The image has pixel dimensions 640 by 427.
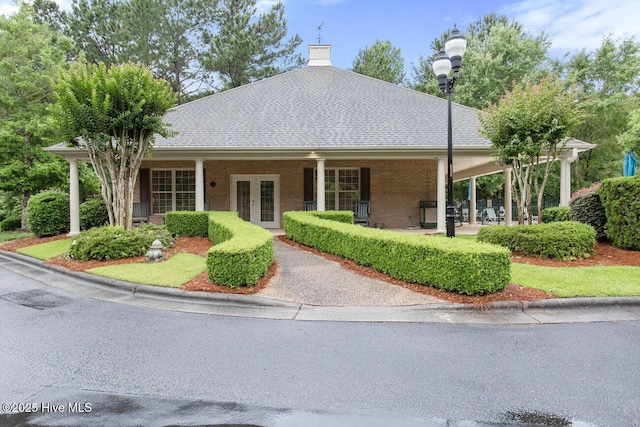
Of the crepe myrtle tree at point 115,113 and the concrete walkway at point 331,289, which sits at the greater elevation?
the crepe myrtle tree at point 115,113

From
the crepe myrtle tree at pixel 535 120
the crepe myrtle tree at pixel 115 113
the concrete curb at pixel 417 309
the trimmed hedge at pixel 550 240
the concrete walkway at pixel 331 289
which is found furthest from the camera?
the crepe myrtle tree at pixel 535 120

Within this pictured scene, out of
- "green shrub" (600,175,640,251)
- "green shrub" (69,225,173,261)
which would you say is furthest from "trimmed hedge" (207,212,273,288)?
"green shrub" (600,175,640,251)

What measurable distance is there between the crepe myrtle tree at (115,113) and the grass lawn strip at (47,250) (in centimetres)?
154

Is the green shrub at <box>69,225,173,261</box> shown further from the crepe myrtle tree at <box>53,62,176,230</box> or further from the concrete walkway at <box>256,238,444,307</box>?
the concrete walkway at <box>256,238,444,307</box>

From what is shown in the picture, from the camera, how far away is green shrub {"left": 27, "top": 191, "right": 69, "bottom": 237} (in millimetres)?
12266

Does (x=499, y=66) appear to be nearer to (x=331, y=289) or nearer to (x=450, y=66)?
(x=450, y=66)

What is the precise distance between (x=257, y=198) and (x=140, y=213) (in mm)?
4627

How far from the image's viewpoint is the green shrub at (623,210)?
8.02m

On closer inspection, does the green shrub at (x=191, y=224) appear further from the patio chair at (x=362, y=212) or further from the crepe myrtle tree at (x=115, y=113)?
the patio chair at (x=362, y=212)

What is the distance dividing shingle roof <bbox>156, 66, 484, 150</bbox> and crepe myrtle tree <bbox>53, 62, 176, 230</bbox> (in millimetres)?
2444

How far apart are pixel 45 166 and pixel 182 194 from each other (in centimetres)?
564

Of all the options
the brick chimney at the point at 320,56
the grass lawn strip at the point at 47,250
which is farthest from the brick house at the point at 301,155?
the brick chimney at the point at 320,56

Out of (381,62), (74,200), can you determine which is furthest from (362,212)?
(381,62)

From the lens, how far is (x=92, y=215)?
12844 millimetres
